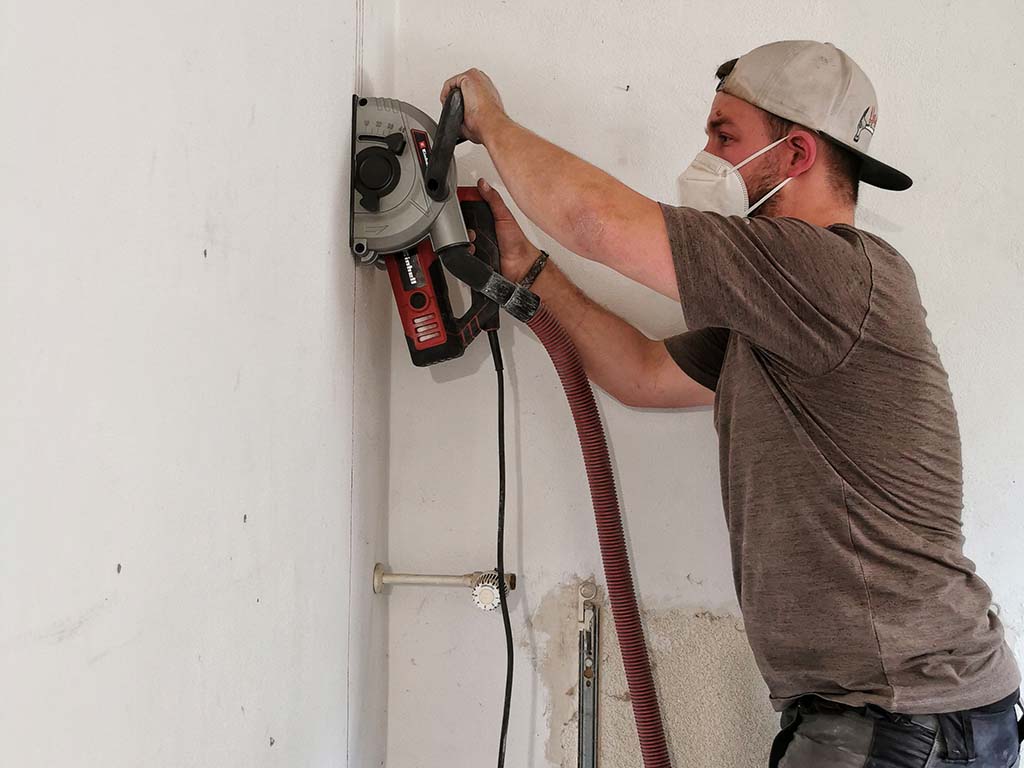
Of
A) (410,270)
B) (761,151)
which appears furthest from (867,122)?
(410,270)

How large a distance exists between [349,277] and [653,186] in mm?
652

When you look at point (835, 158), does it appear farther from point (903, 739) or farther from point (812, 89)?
point (903, 739)

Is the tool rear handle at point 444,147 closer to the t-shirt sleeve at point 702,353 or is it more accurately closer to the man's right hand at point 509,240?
the man's right hand at point 509,240

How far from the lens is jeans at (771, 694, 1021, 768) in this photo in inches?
51.7

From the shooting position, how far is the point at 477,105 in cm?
154

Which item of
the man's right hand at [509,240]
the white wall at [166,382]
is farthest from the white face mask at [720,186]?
the white wall at [166,382]

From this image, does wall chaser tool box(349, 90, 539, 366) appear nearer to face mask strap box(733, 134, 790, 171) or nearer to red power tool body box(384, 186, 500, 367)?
red power tool body box(384, 186, 500, 367)

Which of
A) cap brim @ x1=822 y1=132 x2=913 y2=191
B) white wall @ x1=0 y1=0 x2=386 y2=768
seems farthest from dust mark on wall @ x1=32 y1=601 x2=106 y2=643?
cap brim @ x1=822 y1=132 x2=913 y2=191

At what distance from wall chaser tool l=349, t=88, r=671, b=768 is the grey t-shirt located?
1.01ft

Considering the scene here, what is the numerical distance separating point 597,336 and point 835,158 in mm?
513

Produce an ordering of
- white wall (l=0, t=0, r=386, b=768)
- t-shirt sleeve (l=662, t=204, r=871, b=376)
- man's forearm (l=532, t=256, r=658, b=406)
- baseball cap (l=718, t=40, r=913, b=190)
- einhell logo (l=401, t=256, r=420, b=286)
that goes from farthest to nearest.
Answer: man's forearm (l=532, t=256, r=658, b=406), einhell logo (l=401, t=256, r=420, b=286), baseball cap (l=718, t=40, r=913, b=190), t-shirt sleeve (l=662, t=204, r=871, b=376), white wall (l=0, t=0, r=386, b=768)

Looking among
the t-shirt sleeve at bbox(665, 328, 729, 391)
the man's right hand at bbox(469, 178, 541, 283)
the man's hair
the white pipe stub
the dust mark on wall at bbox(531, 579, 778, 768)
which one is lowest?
the dust mark on wall at bbox(531, 579, 778, 768)

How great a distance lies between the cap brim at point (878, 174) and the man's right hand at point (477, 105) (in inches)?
21.4

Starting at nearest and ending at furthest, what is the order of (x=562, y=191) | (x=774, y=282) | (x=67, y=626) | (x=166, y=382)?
(x=67, y=626)
(x=166, y=382)
(x=774, y=282)
(x=562, y=191)
